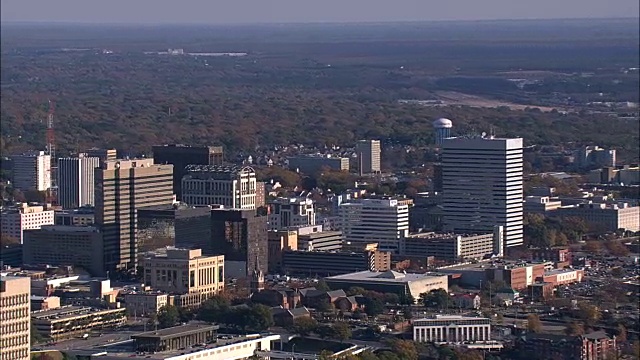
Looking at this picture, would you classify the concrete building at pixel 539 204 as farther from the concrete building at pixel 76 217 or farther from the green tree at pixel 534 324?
the green tree at pixel 534 324

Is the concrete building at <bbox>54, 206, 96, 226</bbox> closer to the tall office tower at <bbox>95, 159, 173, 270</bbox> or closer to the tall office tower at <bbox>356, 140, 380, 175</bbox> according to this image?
the tall office tower at <bbox>95, 159, 173, 270</bbox>

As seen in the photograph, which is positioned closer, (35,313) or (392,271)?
(35,313)

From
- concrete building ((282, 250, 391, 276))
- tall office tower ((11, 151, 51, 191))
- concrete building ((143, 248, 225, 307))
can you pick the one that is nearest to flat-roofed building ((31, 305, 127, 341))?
concrete building ((143, 248, 225, 307))

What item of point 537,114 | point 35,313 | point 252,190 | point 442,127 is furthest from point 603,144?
point 35,313

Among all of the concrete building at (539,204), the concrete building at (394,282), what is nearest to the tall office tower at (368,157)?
the concrete building at (539,204)

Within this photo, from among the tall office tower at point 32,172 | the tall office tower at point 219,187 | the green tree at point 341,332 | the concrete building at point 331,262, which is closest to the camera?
the green tree at point 341,332

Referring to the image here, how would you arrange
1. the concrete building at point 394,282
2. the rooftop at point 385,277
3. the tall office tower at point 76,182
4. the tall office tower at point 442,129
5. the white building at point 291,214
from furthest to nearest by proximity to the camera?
the tall office tower at point 442,129 → the tall office tower at point 76,182 → the white building at point 291,214 → the rooftop at point 385,277 → the concrete building at point 394,282

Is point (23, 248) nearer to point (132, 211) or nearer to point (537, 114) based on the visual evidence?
point (132, 211)
